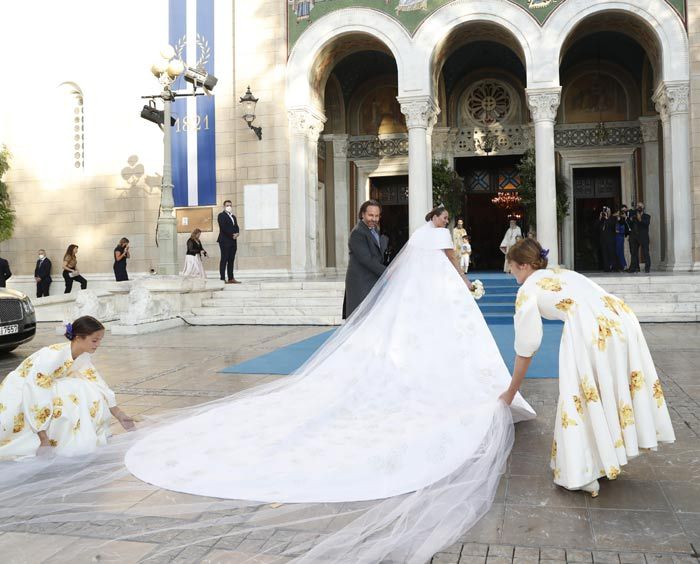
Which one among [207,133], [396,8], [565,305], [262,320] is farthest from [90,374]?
[396,8]

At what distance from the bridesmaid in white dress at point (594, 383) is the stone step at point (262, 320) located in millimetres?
9120

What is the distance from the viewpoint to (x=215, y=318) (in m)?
13.2

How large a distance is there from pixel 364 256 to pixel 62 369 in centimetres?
319

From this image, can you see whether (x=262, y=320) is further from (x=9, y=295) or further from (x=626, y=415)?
(x=626, y=415)

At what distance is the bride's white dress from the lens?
3492 millimetres

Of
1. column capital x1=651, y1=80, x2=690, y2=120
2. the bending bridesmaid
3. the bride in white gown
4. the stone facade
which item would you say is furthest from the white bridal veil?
column capital x1=651, y1=80, x2=690, y2=120

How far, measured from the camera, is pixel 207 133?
1750cm

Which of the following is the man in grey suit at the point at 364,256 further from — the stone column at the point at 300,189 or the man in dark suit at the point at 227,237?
the stone column at the point at 300,189

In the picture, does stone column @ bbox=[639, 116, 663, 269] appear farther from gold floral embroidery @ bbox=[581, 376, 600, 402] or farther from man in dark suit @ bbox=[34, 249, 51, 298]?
man in dark suit @ bbox=[34, 249, 51, 298]

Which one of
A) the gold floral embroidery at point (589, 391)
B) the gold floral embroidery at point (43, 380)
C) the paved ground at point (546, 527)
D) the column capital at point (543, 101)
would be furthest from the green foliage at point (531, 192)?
the gold floral embroidery at point (43, 380)

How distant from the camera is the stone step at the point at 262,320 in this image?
496 inches

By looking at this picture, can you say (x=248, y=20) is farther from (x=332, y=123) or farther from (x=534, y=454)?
(x=534, y=454)

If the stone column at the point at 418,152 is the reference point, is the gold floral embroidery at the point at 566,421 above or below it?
below

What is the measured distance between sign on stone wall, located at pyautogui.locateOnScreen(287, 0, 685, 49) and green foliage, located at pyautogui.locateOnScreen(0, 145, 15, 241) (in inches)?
359
